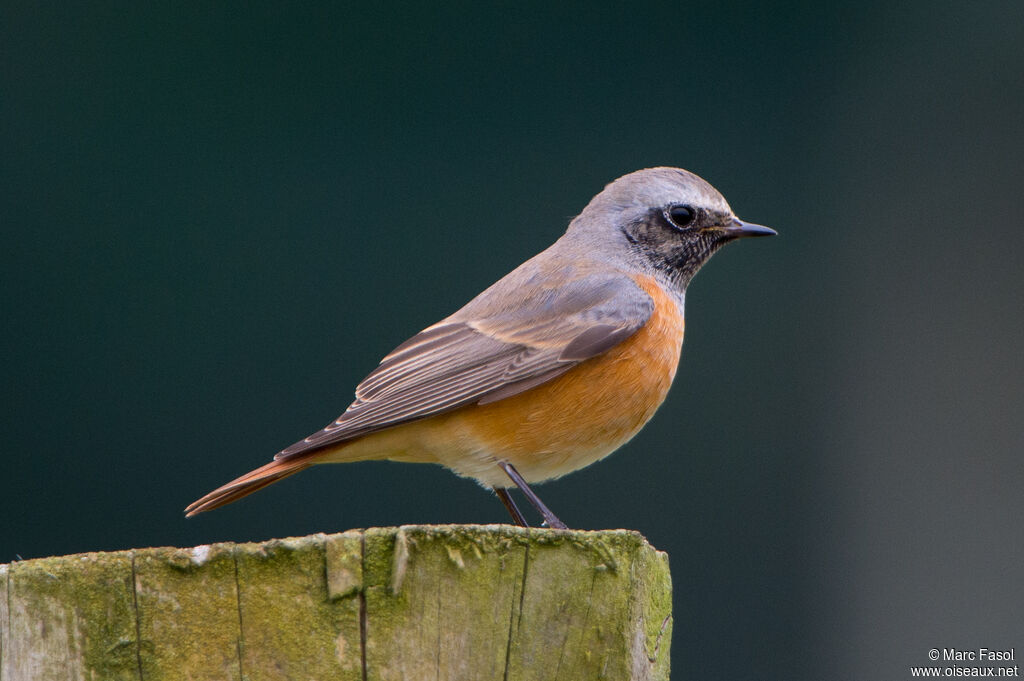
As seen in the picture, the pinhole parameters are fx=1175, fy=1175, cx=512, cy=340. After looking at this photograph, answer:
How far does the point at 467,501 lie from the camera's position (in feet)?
22.1

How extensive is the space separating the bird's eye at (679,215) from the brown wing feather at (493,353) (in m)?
0.46

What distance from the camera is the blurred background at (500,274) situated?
6.60 m

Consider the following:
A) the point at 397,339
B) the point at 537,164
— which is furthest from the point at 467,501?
the point at 537,164

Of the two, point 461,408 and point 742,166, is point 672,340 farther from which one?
point 742,166

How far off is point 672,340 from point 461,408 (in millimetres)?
978

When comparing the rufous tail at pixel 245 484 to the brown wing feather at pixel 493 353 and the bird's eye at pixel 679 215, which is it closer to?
the brown wing feather at pixel 493 353

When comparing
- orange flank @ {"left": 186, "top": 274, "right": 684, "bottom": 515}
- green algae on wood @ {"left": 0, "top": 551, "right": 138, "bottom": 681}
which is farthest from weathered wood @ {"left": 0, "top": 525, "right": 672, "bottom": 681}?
orange flank @ {"left": 186, "top": 274, "right": 684, "bottom": 515}

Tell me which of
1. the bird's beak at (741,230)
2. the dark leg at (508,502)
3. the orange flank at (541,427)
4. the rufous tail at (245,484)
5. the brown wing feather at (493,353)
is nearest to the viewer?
the rufous tail at (245,484)

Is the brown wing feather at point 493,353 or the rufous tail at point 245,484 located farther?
the brown wing feather at point 493,353

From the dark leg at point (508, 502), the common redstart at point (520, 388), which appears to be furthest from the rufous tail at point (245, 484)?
the dark leg at point (508, 502)

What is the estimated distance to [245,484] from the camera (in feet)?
13.4

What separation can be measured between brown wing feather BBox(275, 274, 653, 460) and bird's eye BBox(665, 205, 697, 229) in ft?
1.50

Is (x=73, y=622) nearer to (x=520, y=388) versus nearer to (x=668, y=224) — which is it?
(x=520, y=388)

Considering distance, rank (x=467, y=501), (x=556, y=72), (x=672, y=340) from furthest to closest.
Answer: (x=556, y=72) < (x=467, y=501) < (x=672, y=340)
